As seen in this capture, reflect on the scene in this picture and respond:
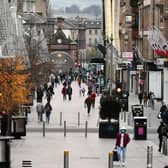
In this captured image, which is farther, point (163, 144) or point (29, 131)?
point (29, 131)

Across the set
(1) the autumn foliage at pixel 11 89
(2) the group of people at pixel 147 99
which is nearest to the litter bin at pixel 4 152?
(1) the autumn foliage at pixel 11 89

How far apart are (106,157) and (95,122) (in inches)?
741

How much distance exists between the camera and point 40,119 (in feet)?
158

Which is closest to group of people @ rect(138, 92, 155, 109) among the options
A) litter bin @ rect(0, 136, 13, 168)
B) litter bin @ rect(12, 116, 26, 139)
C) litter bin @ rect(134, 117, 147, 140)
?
litter bin @ rect(134, 117, 147, 140)

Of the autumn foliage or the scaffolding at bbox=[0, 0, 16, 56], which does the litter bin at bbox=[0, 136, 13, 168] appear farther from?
the scaffolding at bbox=[0, 0, 16, 56]

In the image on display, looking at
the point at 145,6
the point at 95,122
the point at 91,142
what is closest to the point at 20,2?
the point at 145,6

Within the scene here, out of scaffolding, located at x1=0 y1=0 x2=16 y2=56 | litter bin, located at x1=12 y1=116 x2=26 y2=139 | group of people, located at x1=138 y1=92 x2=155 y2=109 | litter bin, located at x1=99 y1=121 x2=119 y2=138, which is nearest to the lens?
litter bin, located at x1=12 y1=116 x2=26 y2=139

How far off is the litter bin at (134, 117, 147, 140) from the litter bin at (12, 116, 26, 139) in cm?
494

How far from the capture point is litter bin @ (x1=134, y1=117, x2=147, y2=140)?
122 ft

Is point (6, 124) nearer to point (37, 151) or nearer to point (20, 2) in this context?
point (37, 151)

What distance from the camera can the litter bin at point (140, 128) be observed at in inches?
1465

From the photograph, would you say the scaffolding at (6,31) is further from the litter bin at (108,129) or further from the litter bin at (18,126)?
the litter bin at (18,126)

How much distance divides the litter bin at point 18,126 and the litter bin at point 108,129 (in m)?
3.51

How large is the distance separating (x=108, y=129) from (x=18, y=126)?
4127mm
